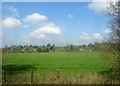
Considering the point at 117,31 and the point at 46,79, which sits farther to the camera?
the point at 46,79

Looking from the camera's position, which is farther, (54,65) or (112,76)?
(54,65)

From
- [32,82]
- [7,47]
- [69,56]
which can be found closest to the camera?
[7,47]

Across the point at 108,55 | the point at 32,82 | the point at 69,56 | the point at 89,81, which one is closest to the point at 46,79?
the point at 32,82

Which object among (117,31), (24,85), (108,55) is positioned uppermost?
(117,31)

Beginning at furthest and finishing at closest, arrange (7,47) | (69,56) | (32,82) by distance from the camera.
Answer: (69,56) < (32,82) < (7,47)

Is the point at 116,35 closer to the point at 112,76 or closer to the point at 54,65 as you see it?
the point at 112,76

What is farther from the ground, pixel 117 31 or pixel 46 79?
pixel 117 31

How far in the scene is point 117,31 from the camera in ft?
43.0

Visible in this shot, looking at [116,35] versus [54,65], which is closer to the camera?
[116,35]

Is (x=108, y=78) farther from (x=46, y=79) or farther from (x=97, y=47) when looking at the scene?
(x=46, y=79)

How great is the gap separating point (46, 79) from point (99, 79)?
247 centimetres

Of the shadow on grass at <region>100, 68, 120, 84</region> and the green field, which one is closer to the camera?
the shadow on grass at <region>100, 68, 120, 84</region>

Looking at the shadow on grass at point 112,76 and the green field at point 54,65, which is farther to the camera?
the green field at point 54,65

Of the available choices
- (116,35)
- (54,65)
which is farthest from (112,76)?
(54,65)
